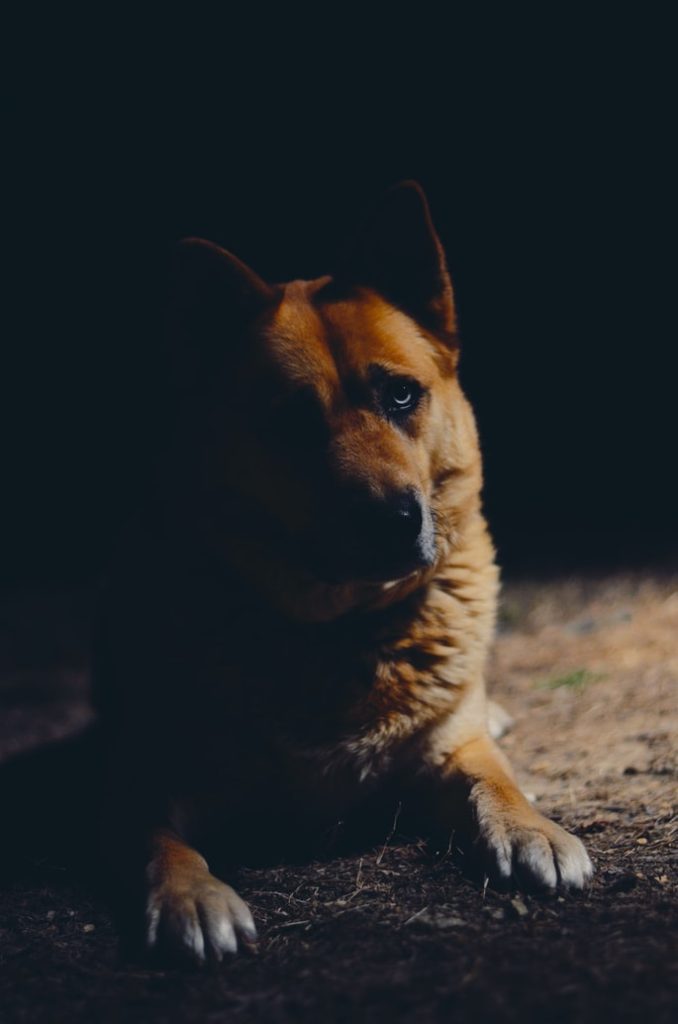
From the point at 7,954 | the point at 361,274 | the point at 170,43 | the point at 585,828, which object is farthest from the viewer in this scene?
the point at 170,43

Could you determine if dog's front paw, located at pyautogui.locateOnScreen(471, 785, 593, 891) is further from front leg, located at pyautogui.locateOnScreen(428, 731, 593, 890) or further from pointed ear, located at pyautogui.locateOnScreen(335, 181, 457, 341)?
pointed ear, located at pyautogui.locateOnScreen(335, 181, 457, 341)

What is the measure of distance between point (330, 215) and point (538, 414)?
2.42 m

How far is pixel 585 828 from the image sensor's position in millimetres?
2607

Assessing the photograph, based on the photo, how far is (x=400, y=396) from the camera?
271cm

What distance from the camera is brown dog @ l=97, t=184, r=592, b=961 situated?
252cm

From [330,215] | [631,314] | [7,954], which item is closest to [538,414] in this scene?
[631,314]

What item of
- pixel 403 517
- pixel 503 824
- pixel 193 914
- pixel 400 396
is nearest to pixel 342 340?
pixel 400 396

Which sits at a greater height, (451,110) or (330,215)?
(451,110)

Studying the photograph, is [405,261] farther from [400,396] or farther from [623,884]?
[623,884]

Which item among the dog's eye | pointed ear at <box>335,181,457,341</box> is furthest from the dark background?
the dog's eye

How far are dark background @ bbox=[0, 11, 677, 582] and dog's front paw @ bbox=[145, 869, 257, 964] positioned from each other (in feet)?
13.3

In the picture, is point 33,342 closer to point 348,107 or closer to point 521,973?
point 348,107

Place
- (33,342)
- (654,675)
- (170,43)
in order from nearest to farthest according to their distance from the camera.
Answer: (654,675) → (170,43) → (33,342)

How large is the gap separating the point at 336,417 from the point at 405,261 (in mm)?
572
